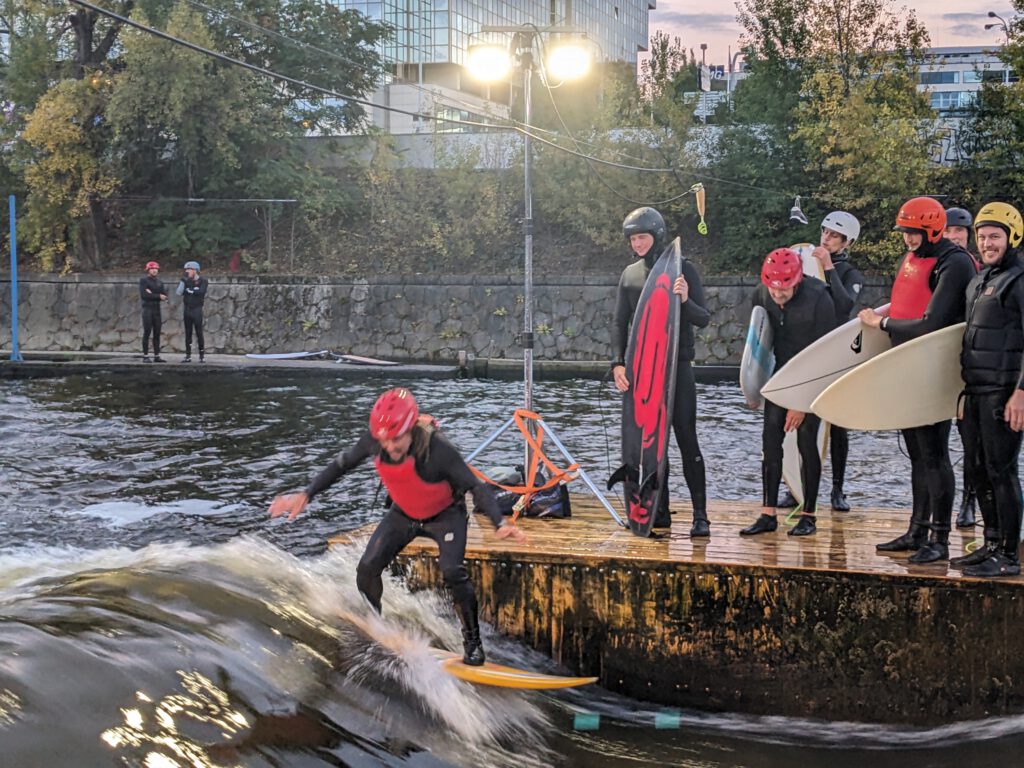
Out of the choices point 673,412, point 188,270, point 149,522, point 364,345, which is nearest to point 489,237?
point 364,345

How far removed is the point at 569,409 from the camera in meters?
17.6

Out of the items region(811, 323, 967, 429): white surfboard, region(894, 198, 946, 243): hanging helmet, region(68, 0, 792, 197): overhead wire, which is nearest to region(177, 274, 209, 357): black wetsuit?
region(68, 0, 792, 197): overhead wire

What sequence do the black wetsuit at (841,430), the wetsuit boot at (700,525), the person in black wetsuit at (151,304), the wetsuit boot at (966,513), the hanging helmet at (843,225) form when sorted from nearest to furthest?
the wetsuit boot at (700,525) → the wetsuit boot at (966,513) → the hanging helmet at (843,225) → the black wetsuit at (841,430) → the person in black wetsuit at (151,304)

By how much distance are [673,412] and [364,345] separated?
63.3 ft

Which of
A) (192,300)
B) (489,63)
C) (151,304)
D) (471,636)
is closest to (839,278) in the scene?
(471,636)

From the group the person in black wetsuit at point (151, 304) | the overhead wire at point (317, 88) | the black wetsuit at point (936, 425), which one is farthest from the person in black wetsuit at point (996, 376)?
the person in black wetsuit at point (151, 304)

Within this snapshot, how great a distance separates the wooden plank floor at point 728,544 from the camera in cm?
654

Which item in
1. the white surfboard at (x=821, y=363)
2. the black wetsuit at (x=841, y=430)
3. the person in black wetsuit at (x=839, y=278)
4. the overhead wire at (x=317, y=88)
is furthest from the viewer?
the overhead wire at (x=317, y=88)

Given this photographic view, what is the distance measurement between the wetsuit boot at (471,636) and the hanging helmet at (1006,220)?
11.5ft

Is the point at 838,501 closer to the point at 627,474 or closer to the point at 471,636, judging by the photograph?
the point at 627,474

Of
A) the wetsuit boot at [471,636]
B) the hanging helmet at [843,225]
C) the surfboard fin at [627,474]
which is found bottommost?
the wetsuit boot at [471,636]

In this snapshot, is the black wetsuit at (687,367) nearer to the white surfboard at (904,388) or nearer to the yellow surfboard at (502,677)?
the white surfboard at (904,388)

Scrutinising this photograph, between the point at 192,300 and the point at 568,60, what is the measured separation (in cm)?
1315

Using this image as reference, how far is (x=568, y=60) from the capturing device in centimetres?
1213
